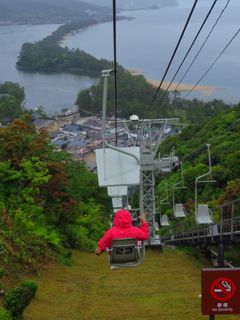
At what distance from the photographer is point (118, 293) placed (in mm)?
7824

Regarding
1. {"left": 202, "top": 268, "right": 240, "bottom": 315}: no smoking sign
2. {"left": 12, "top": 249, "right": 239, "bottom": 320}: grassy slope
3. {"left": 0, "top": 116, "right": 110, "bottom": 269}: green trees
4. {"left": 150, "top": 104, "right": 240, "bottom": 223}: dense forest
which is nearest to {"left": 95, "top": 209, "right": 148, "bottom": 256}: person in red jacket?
{"left": 202, "top": 268, "right": 240, "bottom": 315}: no smoking sign

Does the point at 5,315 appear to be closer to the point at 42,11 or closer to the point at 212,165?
the point at 212,165

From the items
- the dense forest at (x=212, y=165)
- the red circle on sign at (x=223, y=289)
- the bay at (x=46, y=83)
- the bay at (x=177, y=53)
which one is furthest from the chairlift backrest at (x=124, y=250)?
the bay at (x=46, y=83)

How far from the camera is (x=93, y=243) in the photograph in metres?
13.1

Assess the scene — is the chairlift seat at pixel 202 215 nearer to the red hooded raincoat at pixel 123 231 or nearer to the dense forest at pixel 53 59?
the red hooded raincoat at pixel 123 231

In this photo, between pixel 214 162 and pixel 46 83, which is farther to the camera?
pixel 46 83

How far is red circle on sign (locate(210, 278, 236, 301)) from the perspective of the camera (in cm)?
449

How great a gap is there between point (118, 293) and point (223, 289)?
360cm

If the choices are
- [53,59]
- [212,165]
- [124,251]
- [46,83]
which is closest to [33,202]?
[124,251]

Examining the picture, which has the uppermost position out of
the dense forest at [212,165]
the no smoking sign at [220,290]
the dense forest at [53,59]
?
the dense forest at [53,59]

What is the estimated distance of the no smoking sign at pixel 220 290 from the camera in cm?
447

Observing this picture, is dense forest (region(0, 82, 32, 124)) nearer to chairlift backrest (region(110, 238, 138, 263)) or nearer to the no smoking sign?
chairlift backrest (region(110, 238, 138, 263))

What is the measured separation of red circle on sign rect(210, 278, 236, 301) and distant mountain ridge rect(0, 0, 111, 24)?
155764mm

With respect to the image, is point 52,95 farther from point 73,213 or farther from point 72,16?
point 72,16
